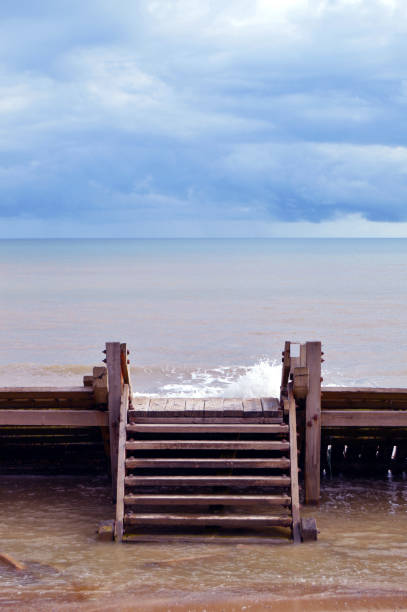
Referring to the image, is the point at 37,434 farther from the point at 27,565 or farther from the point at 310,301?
the point at 310,301

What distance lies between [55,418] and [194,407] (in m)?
1.93

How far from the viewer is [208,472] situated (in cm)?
1093

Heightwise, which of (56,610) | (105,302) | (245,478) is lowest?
(56,610)

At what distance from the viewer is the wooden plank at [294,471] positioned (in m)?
8.78

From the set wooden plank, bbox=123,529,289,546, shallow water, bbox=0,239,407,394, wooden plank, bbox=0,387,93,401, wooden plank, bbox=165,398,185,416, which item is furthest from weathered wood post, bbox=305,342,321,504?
shallow water, bbox=0,239,407,394

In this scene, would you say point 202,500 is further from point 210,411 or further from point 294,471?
point 210,411

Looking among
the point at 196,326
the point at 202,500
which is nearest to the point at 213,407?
the point at 202,500

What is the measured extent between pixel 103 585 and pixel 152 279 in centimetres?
7959

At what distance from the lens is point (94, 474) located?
11.5m

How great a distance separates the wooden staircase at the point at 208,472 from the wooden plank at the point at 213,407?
14 millimetres

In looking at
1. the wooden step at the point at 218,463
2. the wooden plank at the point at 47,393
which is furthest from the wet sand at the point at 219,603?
the wooden plank at the point at 47,393

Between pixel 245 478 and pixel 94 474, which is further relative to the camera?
pixel 94 474

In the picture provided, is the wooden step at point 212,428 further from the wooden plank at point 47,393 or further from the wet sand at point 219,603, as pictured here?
the wet sand at point 219,603

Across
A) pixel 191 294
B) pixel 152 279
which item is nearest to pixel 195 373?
pixel 191 294
